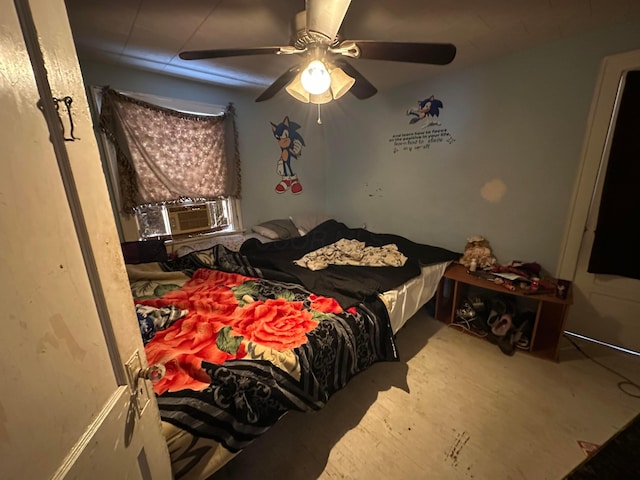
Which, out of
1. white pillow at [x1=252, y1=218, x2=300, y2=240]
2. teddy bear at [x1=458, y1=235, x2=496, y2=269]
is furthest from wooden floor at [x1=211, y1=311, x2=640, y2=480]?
white pillow at [x1=252, y1=218, x2=300, y2=240]

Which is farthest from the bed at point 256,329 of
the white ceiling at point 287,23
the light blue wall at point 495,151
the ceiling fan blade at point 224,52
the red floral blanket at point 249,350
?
the white ceiling at point 287,23

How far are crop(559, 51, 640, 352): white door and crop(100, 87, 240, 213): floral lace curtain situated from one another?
3.10 meters

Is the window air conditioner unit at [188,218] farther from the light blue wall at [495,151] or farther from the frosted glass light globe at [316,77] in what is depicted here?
the light blue wall at [495,151]

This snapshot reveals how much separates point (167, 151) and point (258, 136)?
3.41 feet

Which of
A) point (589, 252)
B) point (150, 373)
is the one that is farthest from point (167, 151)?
point (589, 252)

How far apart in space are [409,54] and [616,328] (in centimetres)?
254

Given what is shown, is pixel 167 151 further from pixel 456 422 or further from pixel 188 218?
pixel 456 422

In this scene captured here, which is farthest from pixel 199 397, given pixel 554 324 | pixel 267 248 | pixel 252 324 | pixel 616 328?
pixel 616 328

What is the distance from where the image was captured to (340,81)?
5.16ft

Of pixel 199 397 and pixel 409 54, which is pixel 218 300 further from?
pixel 409 54

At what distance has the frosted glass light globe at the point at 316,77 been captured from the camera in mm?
1367

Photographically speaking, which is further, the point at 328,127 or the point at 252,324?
the point at 328,127

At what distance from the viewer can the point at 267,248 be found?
266 centimetres

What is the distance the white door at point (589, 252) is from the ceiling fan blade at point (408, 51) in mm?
1419
